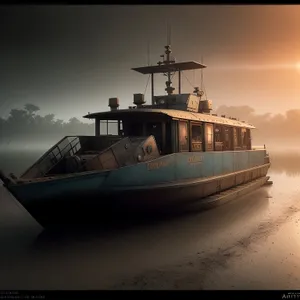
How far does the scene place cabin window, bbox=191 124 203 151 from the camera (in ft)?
32.1

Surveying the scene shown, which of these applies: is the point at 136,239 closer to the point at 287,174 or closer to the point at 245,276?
the point at 245,276

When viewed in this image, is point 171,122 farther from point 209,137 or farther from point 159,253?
point 159,253

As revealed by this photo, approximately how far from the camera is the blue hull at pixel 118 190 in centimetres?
662

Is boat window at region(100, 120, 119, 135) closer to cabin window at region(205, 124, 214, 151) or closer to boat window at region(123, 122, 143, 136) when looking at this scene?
boat window at region(123, 122, 143, 136)

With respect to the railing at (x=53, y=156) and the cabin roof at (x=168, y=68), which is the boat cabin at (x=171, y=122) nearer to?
the cabin roof at (x=168, y=68)

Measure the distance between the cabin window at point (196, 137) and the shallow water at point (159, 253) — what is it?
1.96 meters

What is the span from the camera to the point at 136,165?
742 cm

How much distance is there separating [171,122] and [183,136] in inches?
25.4

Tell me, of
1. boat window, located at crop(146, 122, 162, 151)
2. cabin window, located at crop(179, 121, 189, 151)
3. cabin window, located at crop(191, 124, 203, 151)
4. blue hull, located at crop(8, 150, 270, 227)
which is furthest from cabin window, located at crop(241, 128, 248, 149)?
boat window, located at crop(146, 122, 162, 151)

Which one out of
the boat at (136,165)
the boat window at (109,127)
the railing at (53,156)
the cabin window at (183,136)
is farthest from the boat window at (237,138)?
the railing at (53,156)

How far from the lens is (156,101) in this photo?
11.7 meters

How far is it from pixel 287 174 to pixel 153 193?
1097 centimetres
